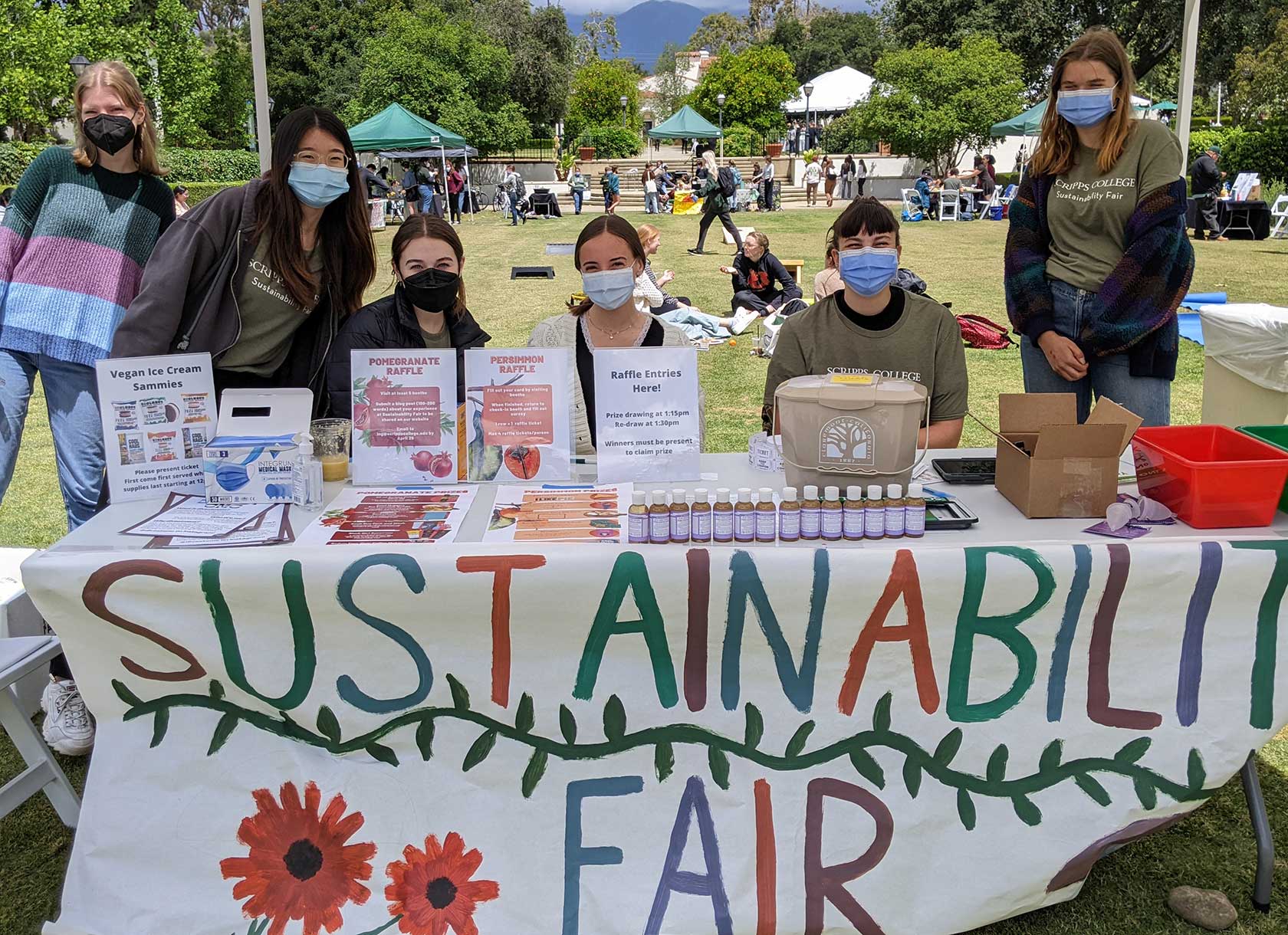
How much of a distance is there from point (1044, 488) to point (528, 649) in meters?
1.22

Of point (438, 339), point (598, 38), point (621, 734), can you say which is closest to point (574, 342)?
point (438, 339)

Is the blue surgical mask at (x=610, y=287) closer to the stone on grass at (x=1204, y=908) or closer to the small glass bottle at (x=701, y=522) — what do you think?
the small glass bottle at (x=701, y=522)

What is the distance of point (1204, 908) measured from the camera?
229 cm

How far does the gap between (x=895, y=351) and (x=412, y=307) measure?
4.77ft

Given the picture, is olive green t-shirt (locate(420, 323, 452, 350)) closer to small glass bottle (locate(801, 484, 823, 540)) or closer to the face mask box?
the face mask box

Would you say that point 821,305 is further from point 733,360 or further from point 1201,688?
point 733,360

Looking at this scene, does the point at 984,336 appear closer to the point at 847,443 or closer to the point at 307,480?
the point at 847,443

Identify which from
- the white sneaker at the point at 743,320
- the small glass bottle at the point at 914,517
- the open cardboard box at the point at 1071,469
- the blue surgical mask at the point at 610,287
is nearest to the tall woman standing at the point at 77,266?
the blue surgical mask at the point at 610,287

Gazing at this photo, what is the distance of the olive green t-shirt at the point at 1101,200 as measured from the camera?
3.01 meters

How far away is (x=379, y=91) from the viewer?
117 feet

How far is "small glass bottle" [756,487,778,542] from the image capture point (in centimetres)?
216

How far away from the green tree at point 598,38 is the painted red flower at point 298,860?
85.2 meters

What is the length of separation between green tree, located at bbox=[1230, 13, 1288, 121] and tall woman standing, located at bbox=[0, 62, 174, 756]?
26361mm

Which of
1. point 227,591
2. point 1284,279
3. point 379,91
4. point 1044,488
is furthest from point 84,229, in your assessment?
point 379,91
